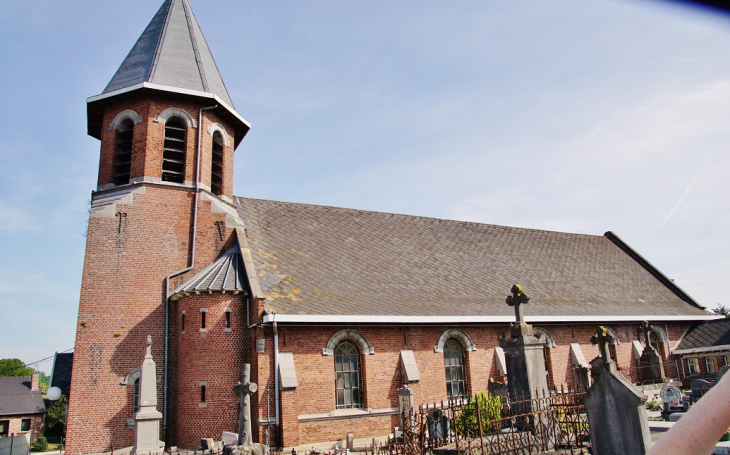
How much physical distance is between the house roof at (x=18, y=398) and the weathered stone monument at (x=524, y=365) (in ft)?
105

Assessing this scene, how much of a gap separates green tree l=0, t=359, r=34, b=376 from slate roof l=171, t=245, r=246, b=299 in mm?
67789

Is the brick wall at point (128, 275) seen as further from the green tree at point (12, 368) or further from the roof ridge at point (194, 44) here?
the green tree at point (12, 368)

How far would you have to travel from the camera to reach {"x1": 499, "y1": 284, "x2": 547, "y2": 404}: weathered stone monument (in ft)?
35.5

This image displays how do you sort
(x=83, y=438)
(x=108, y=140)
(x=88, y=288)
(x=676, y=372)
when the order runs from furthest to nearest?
(x=676, y=372)
(x=108, y=140)
(x=88, y=288)
(x=83, y=438)

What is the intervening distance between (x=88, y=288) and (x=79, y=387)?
8.69 ft

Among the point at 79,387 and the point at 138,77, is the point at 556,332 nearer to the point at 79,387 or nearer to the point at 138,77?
the point at 79,387

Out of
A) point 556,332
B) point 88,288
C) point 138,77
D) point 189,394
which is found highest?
point 138,77

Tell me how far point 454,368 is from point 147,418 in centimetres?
901

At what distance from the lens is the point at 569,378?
1806cm

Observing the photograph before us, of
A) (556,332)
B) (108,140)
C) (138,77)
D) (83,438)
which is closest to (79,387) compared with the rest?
(83,438)

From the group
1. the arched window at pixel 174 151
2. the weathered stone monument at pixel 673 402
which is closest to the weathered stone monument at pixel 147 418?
the arched window at pixel 174 151

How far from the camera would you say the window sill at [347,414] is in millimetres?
13578

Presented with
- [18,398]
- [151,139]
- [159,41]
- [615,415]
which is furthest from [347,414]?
[18,398]

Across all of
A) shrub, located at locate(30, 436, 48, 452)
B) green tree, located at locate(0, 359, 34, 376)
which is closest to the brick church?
shrub, located at locate(30, 436, 48, 452)
